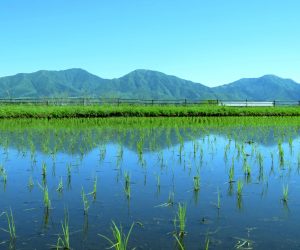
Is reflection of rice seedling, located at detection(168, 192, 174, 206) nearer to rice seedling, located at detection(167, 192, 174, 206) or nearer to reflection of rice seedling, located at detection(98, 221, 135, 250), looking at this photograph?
rice seedling, located at detection(167, 192, 174, 206)

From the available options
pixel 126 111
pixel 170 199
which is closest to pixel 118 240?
pixel 170 199

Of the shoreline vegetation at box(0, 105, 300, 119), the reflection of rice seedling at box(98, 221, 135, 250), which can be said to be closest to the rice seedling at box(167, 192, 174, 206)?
the reflection of rice seedling at box(98, 221, 135, 250)

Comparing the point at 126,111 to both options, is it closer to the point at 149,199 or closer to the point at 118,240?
the point at 149,199

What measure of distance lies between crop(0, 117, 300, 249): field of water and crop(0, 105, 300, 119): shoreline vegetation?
56.8 feet

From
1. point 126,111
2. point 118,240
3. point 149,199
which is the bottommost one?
point 149,199

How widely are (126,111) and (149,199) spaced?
2566cm

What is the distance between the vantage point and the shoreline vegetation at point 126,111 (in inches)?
1223

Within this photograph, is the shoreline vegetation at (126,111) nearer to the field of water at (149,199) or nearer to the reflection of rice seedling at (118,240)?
the field of water at (149,199)

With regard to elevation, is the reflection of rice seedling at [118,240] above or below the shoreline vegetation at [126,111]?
below

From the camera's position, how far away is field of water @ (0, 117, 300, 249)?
5.63 metres

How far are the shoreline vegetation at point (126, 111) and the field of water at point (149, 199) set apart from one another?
1731 cm

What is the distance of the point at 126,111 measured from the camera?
3309 cm

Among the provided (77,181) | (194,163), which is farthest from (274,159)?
(77,181)

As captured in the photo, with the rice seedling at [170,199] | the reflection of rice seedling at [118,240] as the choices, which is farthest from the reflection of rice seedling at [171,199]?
the reflection of rice seedling at [118,240]
